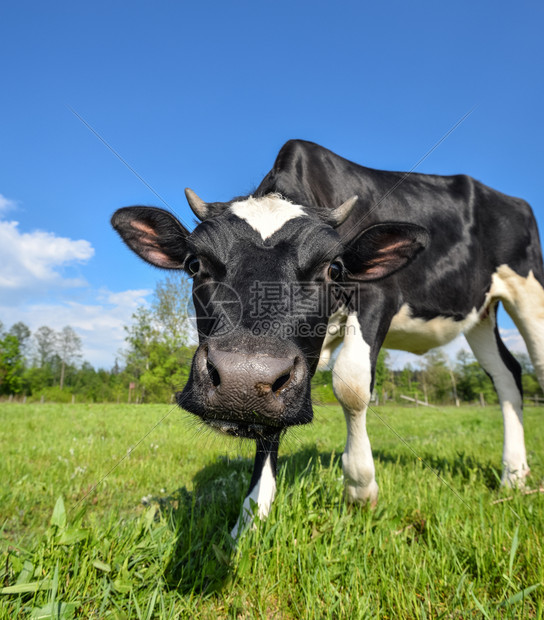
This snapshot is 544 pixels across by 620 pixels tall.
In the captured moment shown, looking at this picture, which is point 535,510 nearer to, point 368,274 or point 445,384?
point 368,274

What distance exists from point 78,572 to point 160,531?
0.45 m

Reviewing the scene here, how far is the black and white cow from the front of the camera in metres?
1.82

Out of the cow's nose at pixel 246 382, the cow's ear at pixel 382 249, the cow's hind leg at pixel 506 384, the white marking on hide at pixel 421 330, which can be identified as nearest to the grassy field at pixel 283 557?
the cow's nose at pixel 246 382

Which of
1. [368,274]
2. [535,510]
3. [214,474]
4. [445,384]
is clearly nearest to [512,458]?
[535,510]

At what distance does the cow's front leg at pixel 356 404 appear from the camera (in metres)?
3.12

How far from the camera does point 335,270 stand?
291cm

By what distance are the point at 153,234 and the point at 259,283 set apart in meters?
1.60

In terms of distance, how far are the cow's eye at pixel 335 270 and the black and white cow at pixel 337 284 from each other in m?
0.01

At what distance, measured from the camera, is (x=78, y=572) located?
1.85m

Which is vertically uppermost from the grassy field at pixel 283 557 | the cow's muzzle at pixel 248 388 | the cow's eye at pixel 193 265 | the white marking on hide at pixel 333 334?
the cow's eye at pixel 193 265

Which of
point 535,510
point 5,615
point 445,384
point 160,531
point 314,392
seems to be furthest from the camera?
point 445,384

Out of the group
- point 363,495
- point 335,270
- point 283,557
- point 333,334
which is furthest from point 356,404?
point 283,557

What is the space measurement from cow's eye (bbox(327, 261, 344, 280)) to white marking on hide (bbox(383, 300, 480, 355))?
140cm

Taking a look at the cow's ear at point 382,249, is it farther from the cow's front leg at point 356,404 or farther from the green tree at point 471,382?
the green tree at point 471,382
